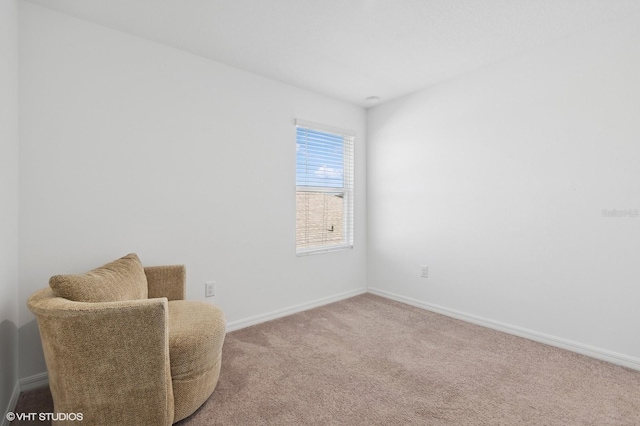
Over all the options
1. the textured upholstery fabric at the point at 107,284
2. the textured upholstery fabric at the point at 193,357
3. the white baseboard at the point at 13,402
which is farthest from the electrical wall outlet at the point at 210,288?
the white baseboard at the point at 13,402

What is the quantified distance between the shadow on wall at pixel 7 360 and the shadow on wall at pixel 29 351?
1.6 inches

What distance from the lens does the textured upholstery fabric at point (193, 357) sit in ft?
5.30

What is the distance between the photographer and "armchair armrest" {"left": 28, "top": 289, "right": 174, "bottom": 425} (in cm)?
135

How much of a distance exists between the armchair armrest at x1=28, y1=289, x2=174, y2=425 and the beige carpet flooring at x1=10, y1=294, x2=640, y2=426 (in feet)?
1.20

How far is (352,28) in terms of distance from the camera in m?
2.30

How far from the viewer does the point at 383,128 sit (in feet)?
12.8

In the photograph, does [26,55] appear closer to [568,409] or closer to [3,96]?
[3,96]

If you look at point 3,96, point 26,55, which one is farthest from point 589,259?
point 26,55

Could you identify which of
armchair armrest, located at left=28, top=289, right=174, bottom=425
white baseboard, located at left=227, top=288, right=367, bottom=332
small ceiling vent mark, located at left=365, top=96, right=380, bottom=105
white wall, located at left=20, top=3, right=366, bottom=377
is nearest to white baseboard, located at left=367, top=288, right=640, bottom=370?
white baseboard, located at left=227, top=288, right=367, bottom=332

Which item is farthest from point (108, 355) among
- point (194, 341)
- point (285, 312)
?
point (285, 312)

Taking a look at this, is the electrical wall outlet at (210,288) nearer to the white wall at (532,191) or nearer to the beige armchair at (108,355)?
the beige armchair at (108,355)

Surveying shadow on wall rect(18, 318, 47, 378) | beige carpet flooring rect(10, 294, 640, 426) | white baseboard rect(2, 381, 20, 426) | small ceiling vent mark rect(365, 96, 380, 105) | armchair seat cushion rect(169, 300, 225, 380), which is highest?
small ceiling vent mark rect(365, 96, 380, 105)

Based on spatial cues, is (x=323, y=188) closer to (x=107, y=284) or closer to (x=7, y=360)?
(x=107, y=284)

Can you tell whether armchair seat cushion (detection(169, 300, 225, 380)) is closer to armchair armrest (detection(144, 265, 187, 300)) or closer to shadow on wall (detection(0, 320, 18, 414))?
Answer: armchair armrest (detection(144, 265, 187, 300))
